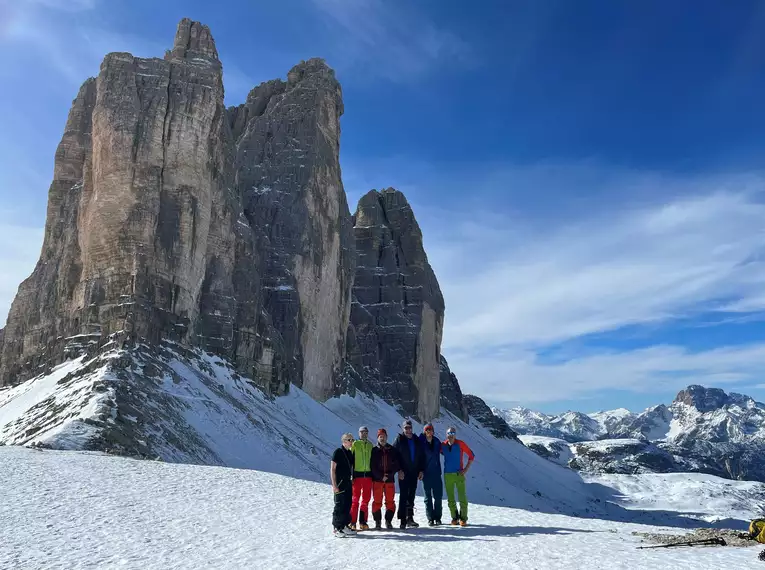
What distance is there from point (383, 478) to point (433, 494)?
1328mm

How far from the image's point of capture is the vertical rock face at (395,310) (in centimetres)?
7856

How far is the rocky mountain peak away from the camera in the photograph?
4347 centimetres

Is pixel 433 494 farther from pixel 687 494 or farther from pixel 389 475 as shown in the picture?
pixel 687 494

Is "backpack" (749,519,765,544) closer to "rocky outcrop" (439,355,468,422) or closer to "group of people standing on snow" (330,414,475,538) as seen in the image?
"group of people standing on snow" (330,414,475,538)

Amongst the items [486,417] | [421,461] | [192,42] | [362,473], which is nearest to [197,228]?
[192,42]

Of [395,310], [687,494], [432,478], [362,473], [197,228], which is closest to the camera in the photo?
[362,473]

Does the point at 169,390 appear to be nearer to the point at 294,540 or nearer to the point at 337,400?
the point at 294,540

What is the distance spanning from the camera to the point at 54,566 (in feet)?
27.0

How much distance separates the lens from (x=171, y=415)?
Result: 91.5ft

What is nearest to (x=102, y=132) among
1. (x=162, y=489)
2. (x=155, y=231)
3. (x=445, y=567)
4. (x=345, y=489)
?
(x=155, y=231)

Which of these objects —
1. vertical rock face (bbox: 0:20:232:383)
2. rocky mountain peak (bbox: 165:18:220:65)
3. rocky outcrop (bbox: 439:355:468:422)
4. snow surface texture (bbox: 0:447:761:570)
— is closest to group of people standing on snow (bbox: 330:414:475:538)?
snow surface texture (bbox: 0:447:761:570)

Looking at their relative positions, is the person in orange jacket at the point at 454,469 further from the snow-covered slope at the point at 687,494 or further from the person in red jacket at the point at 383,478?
the snow-covered slope at the point at 687,494

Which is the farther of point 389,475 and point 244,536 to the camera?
point 389,475

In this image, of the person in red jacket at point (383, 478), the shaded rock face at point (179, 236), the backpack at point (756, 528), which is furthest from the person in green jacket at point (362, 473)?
the shaded rock face at point (179, 236)
